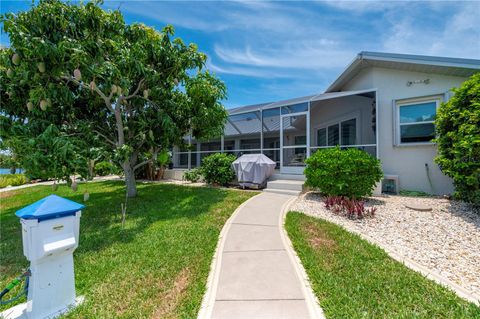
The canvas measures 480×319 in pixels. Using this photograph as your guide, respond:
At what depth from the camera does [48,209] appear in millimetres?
2340

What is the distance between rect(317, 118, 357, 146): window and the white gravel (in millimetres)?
4318

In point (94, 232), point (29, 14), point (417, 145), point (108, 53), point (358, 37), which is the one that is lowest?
point (94, 232)

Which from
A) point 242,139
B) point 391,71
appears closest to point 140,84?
point 391,71

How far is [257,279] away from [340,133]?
10617 millimetres

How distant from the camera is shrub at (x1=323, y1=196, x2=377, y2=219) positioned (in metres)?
5.76

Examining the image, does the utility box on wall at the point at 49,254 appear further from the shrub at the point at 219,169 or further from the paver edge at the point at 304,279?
the shrub at the point at 219,169

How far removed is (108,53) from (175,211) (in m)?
5.20

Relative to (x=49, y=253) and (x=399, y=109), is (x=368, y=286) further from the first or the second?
(x=399, y=109)

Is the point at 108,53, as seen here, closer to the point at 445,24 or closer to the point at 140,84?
the point at 140,84

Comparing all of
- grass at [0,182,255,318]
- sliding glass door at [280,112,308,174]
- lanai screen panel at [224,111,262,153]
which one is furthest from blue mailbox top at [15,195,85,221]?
lanai screen panel at [224,111,262,153]

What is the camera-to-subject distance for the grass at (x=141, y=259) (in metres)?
2.61

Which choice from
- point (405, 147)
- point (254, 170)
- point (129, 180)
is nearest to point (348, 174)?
point (405, 147)

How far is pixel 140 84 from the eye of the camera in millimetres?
7227

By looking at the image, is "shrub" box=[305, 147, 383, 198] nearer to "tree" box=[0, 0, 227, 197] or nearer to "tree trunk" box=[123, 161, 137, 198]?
"tree" box=[0, 0, 227, 197]
